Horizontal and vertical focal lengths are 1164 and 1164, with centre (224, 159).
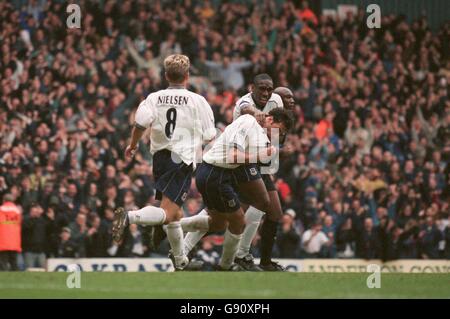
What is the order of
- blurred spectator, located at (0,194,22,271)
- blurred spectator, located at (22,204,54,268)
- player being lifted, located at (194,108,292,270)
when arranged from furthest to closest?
blurred spectator, located at (22,204,54,268)
blurred spectator, located at (0,194,22,271)
player being lifted, located at (194,108,292,270)

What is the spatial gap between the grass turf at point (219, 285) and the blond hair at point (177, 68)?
2129 millimetres

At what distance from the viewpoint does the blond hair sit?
12.6 m

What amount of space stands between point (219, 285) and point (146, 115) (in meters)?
2.17

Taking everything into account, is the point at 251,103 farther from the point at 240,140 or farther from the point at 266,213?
the point at 266,213

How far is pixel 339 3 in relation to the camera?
28172 mm

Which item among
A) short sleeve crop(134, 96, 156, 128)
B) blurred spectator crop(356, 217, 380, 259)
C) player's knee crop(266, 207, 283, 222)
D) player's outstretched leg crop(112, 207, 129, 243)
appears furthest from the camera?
blurred spectator crop(356, 217, 380, 259)

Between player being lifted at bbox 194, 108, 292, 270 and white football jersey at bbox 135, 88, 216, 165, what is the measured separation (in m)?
0.31

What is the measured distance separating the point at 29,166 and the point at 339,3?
10.6m

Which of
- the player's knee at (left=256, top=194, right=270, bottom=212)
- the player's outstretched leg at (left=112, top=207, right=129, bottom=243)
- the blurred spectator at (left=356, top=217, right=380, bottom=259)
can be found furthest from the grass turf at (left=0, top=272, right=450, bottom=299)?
the blurred spectator at (left=356, top=217, right=380, bottom=259)

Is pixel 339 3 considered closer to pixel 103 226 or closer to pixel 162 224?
pixel 103 226

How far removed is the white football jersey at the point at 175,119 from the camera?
41.4 ft

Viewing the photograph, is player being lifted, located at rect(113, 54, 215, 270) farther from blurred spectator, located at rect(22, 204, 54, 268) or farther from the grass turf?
blurred spectator, located at rect(22, 204, 54, 268)

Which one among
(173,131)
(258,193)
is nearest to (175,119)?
(173,131)

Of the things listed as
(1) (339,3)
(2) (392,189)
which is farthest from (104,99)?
(1) (339,3)
